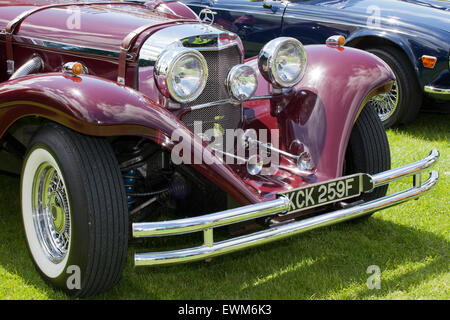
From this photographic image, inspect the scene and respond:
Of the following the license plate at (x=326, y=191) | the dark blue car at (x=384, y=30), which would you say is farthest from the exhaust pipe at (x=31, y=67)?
the dark blue car at (x=384, y=30)

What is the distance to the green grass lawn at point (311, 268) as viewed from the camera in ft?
9.27

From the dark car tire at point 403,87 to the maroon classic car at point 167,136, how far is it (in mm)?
1980

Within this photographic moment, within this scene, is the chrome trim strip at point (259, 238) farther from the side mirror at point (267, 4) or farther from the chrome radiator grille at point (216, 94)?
the side mirror at point (267, 4)

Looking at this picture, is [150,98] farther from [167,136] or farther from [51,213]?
[51,213]

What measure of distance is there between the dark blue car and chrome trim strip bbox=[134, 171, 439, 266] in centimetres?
253

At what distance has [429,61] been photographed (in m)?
5.16

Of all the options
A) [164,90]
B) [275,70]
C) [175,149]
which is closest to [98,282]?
[175,149]

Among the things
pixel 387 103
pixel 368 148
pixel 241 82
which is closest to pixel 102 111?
pixel 241 82

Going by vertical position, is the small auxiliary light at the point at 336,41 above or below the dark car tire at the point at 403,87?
above

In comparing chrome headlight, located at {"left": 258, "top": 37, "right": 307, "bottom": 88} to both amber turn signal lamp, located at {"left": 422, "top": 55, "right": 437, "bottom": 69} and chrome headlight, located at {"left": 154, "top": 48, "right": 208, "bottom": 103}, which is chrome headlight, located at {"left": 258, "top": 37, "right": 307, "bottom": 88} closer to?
chrome headlight, located at {"left": 154, "top": 48, "right": 208, "bottom": 103}

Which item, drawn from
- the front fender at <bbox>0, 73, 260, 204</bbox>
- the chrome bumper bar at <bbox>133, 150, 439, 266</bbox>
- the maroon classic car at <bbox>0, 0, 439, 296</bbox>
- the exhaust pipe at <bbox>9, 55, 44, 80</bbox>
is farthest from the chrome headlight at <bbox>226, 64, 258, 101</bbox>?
the exhaust pipe at <bbox>9, 55, 44, 80</bbox>

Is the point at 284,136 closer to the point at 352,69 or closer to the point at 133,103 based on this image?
the point at 352,69

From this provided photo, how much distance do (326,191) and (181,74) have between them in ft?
2.87

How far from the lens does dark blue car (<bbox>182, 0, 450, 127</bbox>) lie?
5.19 m
